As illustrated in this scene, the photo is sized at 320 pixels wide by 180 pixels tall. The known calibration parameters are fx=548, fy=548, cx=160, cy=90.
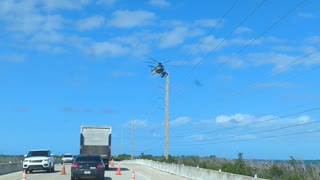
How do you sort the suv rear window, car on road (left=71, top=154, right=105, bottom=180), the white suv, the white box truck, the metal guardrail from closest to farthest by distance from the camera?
the metal guardrail, car on road (left=71, top=154, right=105, bottom=180), the suv rear window, the white suv, the white box truck

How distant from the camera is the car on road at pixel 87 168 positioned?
31719 mm

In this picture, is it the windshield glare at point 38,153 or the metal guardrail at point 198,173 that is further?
the windshield glare at point 38,153

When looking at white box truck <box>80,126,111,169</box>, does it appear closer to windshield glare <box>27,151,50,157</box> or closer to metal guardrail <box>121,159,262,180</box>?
windshield glare <box>27,151,50,157</box>

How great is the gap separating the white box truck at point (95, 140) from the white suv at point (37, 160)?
2922mm

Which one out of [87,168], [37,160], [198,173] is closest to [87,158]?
[87,168]

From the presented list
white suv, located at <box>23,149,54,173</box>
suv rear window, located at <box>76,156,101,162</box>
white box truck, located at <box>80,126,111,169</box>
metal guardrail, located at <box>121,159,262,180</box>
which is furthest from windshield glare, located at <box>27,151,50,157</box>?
suv rear window, located at <box>76,156,101,162</box>

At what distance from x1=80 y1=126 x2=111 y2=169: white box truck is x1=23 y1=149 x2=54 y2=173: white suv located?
115 inches

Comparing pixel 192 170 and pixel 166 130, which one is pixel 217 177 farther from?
pixel 166 130

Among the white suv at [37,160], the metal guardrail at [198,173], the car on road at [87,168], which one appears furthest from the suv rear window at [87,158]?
the white suv at [37,160]

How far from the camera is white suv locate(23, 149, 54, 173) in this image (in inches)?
1727

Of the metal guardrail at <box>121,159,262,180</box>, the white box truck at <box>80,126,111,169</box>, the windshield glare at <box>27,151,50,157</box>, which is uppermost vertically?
the white box truck at <box>80,126,111,169</box>

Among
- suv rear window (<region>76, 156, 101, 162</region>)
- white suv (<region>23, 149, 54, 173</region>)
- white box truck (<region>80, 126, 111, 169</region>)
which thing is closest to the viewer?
suv rear window (<region>76, 156, 101, 162</region>)

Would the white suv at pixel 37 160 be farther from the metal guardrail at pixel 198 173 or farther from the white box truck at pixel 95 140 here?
the metal guardrail at pixel 198 173

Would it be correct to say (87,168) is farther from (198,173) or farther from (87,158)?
(198,173)
